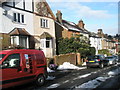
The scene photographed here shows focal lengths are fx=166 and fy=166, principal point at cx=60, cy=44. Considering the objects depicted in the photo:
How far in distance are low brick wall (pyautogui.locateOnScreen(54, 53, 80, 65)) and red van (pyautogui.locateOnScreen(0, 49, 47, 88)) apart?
36.9 ft

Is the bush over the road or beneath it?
over

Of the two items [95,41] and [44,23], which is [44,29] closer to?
[44,23]

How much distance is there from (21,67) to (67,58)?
15.3 m

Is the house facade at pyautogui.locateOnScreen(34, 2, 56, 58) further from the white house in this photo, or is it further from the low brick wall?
the white house

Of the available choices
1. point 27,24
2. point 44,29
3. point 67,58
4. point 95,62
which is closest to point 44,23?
point 44,29

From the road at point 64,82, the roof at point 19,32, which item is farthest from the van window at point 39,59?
the roof at point 19,32

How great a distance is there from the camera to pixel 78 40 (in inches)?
1156

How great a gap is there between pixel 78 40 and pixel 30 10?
33.7 ft

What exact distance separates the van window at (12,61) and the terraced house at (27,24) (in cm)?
1092

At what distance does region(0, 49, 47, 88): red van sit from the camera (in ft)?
24.6

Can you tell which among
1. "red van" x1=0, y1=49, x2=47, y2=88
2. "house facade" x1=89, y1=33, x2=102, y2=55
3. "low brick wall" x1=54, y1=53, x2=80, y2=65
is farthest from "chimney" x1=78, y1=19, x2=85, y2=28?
"red van" x1=0, y1=49, x2=47, y2=88

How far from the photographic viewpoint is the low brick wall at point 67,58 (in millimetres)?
21195

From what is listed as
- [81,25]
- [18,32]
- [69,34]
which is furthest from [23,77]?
[81,25]

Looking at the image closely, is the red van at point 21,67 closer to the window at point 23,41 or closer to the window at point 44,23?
the window at point 23,41
